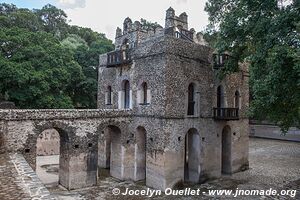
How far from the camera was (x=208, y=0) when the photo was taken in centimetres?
1744

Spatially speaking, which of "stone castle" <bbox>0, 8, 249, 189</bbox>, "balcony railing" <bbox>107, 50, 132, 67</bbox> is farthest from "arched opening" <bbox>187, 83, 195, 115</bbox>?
"balcony railing" <bbox>107, 50, 132, 67</bbox>

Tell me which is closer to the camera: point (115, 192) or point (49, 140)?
point (115, 192)

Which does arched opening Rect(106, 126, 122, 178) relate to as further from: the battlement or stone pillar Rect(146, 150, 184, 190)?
the battlement

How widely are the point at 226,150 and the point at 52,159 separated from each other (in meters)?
14.5

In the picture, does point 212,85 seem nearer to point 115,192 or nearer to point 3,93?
point 115,192

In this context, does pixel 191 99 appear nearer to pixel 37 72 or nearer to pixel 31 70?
pixel 37 72

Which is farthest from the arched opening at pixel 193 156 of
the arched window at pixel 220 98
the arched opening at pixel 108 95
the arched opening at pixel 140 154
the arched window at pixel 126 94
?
the arched opening at pixel 108 95

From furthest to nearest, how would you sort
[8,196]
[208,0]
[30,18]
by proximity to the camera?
[30,18], [208,0], [8,196]

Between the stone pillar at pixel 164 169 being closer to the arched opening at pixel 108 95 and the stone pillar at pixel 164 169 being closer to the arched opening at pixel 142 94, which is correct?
the arched opening at pixel 142 94

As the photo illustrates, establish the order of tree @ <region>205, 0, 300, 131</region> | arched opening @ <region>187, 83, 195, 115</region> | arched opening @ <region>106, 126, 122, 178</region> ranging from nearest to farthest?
1. tree @ <region>205, 0, 300, 131</region>
2. arched opening @ <region>187, 83, 195, 115</region>
3. arched opening @ <region>106, 126, 122, 178</region>

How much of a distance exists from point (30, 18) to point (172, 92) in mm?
30490

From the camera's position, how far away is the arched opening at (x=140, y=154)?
18.0 meters

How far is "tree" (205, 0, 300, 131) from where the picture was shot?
448 inches

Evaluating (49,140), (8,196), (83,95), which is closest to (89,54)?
(83,95)
